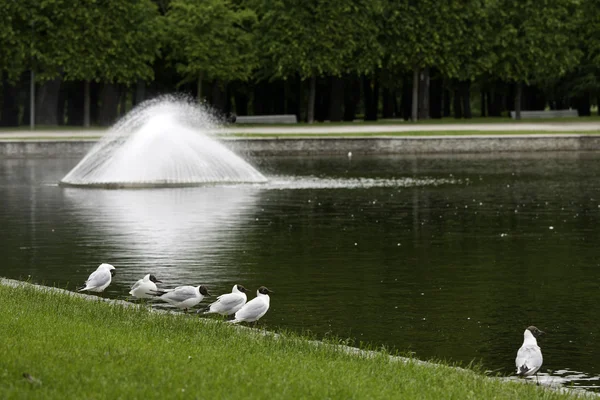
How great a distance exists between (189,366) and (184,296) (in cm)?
374

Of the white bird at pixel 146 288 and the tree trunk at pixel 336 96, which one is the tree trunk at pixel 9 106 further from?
the white bird at pixel 146 288

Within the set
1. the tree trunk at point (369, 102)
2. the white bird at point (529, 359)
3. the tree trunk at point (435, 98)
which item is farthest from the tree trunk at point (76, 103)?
the white bird at point (529, 359)

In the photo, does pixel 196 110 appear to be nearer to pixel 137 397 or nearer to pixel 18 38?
pixel 18 38

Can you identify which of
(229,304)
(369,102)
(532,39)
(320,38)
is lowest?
(229,304)

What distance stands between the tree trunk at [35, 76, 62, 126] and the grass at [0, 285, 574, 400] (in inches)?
2512

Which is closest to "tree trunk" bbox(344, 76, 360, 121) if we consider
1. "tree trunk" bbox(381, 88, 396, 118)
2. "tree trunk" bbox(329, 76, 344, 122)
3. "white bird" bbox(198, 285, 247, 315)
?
"tree trunk" bbox(381, 88, 396, 118)

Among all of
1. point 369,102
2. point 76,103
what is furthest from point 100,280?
point 369,102

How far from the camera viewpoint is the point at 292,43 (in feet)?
244

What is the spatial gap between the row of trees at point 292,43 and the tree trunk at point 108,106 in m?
0.12

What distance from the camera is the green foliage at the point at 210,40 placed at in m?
74.8

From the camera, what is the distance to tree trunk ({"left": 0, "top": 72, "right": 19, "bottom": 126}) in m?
77.1

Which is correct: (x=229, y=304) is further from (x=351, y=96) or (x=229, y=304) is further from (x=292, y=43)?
(x=351, y=96)

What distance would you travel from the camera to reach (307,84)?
286 feet

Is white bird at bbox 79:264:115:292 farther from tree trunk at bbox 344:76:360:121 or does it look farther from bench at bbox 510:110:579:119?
tree trunk at bbox 344:76:360:121
